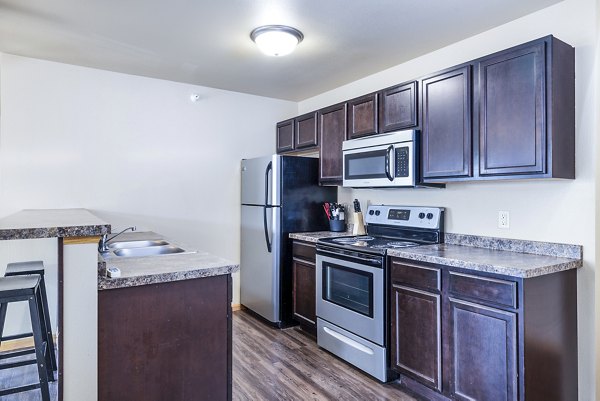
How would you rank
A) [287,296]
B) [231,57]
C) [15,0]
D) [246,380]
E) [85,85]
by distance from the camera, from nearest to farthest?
→ 1. [15,0]
2. [246,380]
3. [231,57]
4. [85,85]
5. [287,296]

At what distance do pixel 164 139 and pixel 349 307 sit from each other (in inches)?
95.3

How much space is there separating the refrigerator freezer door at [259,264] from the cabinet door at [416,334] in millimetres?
1377

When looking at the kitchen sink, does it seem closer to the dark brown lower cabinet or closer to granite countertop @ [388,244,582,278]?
the dark brown lower cabinet

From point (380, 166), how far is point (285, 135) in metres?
1.60

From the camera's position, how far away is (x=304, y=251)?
3375mm

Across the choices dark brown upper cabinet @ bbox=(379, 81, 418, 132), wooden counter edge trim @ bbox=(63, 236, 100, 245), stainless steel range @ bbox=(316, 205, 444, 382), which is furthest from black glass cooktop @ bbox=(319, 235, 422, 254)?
wooden counter edge trim @ bbox=(63, 236, 100, 245)

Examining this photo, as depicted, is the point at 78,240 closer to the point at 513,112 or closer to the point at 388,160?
the point at 388,160

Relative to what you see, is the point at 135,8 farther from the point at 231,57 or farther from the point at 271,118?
the point at 271,118

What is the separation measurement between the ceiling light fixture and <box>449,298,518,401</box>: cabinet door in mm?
1986

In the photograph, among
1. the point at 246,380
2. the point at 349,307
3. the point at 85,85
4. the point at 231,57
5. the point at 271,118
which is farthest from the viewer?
the point at 271,118

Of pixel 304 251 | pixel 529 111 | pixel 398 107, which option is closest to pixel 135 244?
pixel 304 251

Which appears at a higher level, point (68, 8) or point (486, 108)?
point (68, 8)

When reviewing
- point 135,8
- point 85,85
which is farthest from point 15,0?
point 85,85

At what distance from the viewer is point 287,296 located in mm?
3564
